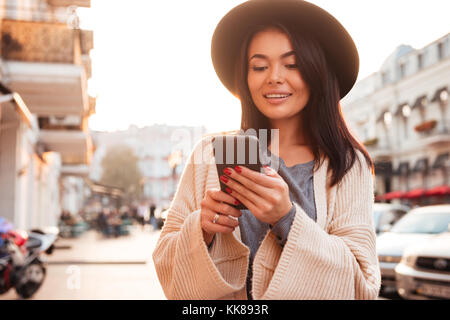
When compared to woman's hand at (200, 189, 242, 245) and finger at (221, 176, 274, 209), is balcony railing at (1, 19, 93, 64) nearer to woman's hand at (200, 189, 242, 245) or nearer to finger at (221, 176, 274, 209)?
woman's hand at (200, 189, 242, 245)

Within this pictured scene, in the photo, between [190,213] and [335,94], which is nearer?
[190,213]

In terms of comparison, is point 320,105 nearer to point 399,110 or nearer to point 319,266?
point 319,266

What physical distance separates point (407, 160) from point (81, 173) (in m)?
21.4

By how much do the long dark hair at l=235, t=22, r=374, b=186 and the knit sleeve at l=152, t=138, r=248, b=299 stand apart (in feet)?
1.07

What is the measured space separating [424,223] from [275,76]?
7663 millimetres

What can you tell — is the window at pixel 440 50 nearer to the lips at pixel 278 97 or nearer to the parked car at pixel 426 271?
the parked car at pixel 426 271

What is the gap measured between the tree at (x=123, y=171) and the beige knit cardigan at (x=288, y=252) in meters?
56.2

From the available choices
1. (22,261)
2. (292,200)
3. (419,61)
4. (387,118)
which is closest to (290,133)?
(292,200)

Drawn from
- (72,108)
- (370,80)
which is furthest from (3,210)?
(370,80)

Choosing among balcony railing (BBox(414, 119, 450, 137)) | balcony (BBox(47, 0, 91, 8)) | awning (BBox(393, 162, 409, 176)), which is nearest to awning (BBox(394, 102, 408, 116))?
balcony railing (BBox(414, 119, 450, 137))

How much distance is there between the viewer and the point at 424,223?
27.7 feet

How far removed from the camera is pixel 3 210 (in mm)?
13570

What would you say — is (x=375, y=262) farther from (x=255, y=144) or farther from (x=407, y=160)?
(x=407, y=160)

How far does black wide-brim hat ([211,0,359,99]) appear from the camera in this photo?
1.56 metres
